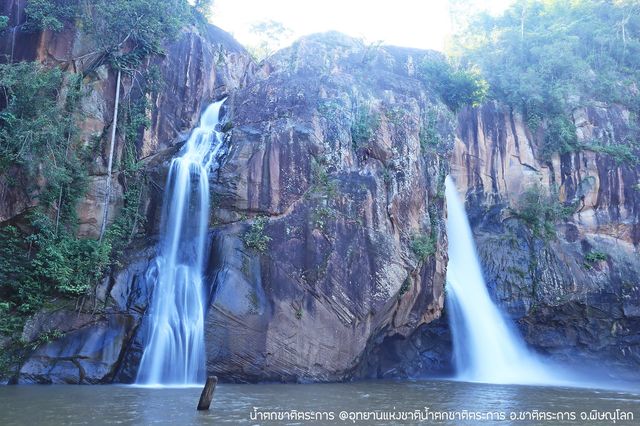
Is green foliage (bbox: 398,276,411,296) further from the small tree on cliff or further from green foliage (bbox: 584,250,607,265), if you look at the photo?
the small tree on cliff

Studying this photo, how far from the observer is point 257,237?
17.3m

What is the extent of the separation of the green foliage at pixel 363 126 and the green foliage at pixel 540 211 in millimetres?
9130

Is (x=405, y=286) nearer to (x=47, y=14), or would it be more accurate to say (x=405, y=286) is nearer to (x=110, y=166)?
(x=110, y=166)

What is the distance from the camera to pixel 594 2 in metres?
34.2

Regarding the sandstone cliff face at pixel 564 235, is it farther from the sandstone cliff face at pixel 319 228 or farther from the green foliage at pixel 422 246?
the green foliage at pixel 422 246

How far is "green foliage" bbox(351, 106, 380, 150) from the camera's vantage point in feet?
68.3

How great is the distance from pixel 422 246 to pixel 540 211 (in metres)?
8.63

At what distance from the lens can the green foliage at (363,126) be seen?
20.8 m

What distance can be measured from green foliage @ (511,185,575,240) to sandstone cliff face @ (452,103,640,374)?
0.34 metres

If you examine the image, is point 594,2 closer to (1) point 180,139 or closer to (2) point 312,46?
(2) point 312,46

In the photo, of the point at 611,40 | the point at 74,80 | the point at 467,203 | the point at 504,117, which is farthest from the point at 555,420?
the point at 611,40

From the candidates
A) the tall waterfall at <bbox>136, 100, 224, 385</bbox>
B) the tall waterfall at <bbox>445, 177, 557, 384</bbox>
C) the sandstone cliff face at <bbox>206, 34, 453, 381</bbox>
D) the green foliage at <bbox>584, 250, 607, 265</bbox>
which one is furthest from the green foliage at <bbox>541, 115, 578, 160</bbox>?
the tall waterfall at <bbox>136, 100, 224, 385</bbox>

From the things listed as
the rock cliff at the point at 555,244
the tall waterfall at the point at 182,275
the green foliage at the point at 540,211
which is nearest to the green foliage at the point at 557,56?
the rock cliff at the point at 555,244

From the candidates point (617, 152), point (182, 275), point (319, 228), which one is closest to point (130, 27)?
point (182, 275)
